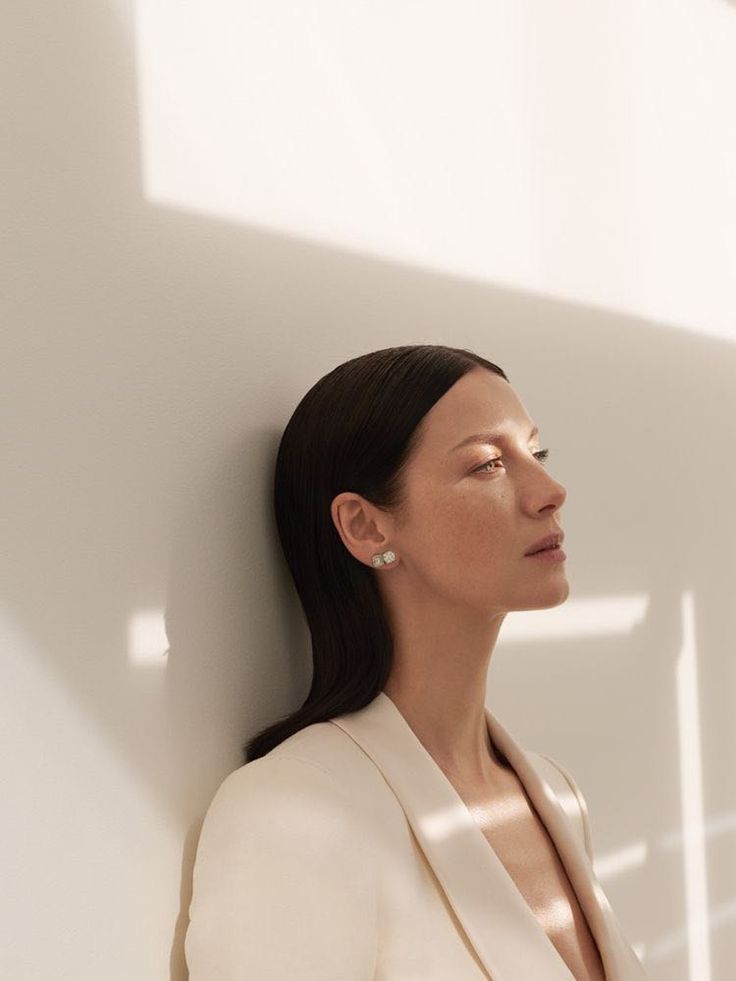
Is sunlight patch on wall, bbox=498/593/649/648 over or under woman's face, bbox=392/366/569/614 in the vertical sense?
under

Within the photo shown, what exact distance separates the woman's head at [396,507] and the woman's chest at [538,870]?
236 mm

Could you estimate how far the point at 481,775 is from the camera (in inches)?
66.2

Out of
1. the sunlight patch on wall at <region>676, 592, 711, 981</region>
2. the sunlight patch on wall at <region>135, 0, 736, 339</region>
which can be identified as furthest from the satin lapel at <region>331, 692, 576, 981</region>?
the sunlight patch on wall at <region>676, 592, 711, 981</region>

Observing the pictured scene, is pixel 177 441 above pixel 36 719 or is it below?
above

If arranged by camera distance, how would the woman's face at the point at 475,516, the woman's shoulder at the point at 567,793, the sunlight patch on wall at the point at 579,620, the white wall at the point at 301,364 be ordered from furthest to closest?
the sunlight patch on wall at the point at 579,620 → the woman's shoulder at the point at 567,793 → the woman's face at the point at 475,516 → the white wall at the point at 301,364

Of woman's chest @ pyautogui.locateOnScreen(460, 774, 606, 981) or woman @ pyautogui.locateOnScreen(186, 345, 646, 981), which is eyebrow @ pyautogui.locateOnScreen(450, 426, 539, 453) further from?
woman's chest @ pyautogui.locateOnScreen(460, 774, 606, 981)

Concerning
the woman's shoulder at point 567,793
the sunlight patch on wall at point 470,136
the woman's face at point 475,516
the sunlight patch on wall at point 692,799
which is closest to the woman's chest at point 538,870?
the woman's shoulder at point 567,793

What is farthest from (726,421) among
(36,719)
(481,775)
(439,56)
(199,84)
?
(36,719)

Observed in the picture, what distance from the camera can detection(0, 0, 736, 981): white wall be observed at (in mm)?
1267

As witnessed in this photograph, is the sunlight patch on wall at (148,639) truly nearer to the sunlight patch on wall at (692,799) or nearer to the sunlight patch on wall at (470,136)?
the sunlight patch on wall at (470,136)

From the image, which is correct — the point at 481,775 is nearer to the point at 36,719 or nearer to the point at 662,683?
the point at 36,719

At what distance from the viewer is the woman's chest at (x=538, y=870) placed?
158 centimetres

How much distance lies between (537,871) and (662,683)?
0.94 meters

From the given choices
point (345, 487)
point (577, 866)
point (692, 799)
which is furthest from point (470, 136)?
point (692, 799)
